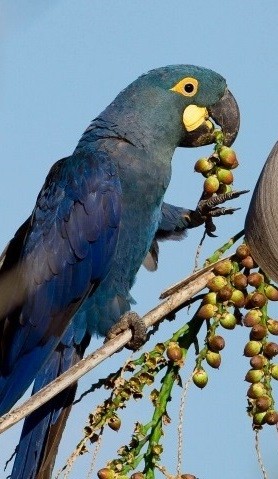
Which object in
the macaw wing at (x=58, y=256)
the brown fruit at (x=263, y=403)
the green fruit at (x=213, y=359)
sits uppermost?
the macaw wing at (x=58, y=256)

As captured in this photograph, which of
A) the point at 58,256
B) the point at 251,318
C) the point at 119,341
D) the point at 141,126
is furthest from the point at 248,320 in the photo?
the point at 141,126

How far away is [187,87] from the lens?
9.95ft

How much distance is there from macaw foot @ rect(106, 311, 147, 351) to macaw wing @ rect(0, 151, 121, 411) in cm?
19

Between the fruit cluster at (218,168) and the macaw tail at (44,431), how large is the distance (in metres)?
0.83

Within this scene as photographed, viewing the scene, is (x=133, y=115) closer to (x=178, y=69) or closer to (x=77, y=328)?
(x=178, y=69)

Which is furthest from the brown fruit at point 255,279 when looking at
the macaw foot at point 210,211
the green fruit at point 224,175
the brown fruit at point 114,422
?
the macaw foot at point 210,211

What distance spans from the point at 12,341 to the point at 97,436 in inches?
42.1

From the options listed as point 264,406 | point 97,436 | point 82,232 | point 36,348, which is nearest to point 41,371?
point 36,348

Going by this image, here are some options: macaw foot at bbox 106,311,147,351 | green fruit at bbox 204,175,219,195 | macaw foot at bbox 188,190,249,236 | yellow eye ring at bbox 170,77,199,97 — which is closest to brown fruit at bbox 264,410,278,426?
macaw foot at bbox 106,311,147,351

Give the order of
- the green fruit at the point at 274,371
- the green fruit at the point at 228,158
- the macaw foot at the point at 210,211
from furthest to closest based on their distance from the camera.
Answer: the macaw foot at the point at 210,211 → the green fruit at the point at 228,158 → the green fruit at the point at 274,371

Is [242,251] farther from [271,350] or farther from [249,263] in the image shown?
[271,350]

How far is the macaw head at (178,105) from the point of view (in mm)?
2975

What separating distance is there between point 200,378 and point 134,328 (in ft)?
1.94

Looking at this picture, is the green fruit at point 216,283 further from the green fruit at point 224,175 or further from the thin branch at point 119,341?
the green fruit at point 224,175
